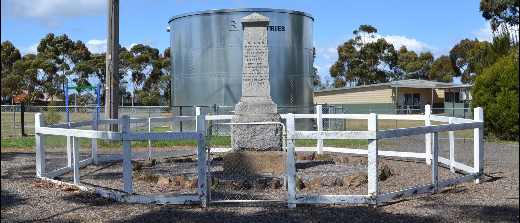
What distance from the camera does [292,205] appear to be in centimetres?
709

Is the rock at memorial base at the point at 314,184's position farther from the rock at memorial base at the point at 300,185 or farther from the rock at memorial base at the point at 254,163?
the rock at memorial base at the point at 254,163

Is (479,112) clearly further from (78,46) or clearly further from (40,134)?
(78,46)

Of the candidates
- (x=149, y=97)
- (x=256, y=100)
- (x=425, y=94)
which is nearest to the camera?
(x=256, y=100)

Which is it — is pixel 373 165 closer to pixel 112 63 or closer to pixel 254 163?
pixel 254 163

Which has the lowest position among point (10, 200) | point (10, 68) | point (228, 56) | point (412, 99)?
point (10, 200)

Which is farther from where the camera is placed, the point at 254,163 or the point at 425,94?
the point at 425,94

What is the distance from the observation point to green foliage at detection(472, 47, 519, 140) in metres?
18.0

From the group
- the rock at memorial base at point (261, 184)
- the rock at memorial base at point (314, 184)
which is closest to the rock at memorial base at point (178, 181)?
the rock at memorial base at point (261, 184)

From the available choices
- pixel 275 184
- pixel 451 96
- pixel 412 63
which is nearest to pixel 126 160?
pixel 275 184

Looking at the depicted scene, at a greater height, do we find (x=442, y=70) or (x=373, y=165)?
(x=442, y=70)

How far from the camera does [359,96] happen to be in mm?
53344

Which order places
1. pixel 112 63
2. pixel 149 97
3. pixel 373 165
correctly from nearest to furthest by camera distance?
pixel 373 165 < pixel 112 63 < pixel 149 97

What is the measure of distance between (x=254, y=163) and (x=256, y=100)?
138cm

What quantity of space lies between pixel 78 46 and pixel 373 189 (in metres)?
62.7
